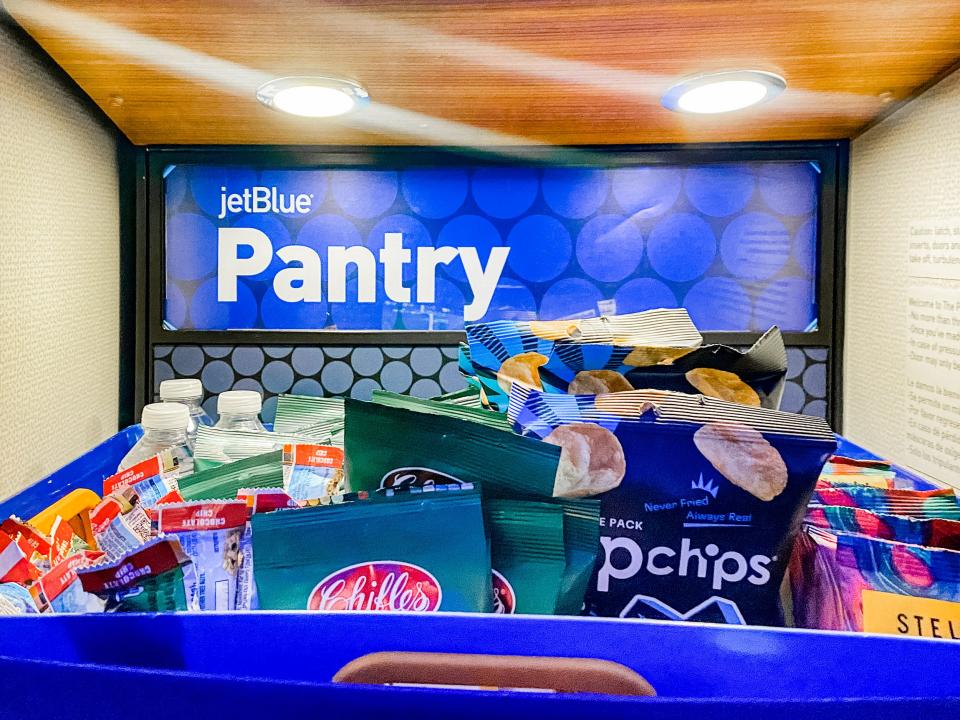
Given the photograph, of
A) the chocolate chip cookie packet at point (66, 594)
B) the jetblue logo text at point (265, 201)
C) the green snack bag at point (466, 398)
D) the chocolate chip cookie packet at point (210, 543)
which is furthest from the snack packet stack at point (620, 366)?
the jetblue logo text at point (265, 201)

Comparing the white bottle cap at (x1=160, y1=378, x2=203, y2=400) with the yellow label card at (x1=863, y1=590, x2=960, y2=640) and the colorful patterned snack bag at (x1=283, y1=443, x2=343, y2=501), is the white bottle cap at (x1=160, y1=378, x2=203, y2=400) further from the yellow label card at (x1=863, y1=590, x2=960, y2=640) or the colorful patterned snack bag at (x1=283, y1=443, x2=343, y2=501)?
the yellow label card at (x1=863, y1=590, x2=960, y2=640)

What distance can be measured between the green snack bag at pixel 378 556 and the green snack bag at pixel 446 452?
0.15 ft

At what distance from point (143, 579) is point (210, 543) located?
5 cm

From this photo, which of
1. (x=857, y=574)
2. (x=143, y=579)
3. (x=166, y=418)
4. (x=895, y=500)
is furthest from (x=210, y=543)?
(x=895, y=500)

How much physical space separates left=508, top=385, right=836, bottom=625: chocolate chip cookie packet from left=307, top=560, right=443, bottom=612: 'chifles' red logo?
13 cm

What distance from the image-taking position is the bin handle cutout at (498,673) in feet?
1.29

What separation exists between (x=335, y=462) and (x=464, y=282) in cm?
52

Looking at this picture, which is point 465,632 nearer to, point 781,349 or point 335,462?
point 335,462

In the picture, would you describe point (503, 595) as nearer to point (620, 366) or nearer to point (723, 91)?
point (620, 366)

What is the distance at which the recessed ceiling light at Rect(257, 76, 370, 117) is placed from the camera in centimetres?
91

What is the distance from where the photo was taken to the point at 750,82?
2.94 feet

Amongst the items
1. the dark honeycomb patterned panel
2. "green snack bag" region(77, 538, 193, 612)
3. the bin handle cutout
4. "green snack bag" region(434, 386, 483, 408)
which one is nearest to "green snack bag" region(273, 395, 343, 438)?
"green snack bag" region(434, 386, 483, 408)

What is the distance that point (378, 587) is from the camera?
0.50 m

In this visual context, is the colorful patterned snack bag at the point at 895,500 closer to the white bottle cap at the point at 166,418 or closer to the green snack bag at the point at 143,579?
the green snack bag at the point at 143,579
